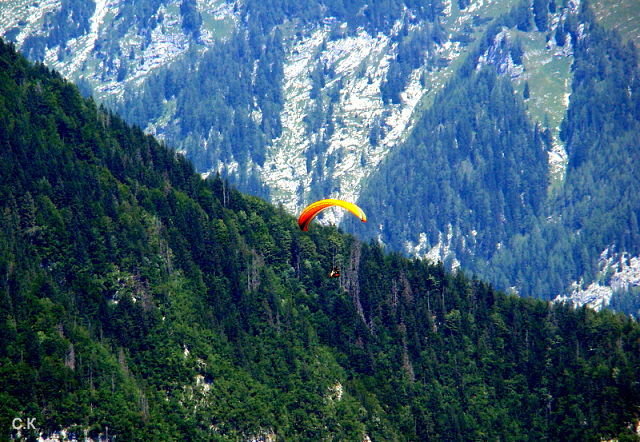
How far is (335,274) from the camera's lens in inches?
7751

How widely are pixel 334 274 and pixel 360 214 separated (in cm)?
907

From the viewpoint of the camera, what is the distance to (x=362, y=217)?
199 meters

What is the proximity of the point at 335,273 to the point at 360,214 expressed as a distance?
913cm

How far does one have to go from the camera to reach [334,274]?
19712cm

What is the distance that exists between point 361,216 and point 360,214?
922 millimetres

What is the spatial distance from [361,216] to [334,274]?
866 cm

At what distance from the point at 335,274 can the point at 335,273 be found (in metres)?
0.52

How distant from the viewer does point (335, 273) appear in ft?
644

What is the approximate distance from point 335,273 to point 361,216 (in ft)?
28.4

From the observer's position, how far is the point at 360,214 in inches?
7864

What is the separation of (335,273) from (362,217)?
27.9 ft
